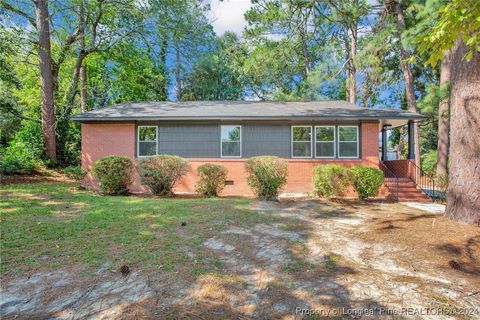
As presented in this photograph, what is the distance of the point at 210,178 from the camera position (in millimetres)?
9883

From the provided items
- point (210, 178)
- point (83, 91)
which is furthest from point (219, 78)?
point (210, 178)

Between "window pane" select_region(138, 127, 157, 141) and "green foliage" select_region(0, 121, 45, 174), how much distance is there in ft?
17.1

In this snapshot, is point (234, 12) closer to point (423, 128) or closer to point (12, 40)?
point (12, 40)

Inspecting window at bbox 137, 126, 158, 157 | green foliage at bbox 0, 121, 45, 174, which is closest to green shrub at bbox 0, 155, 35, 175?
green foliage at bbox 0, 121, 45, 174

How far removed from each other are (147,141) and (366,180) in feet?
28.5

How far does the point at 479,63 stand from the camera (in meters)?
5.67

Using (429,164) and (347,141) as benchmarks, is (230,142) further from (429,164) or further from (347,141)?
(429,164)

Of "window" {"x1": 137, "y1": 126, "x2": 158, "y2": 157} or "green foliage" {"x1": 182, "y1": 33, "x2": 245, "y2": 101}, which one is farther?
"green foliage" {"x1": 182, "y1": 33, "x2": 245, "y2": 101}

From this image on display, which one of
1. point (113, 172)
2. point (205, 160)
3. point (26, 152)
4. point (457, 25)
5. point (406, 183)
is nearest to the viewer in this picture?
point (457, 25)

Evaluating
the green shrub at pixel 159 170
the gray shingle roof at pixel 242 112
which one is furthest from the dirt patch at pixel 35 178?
the green shrub at pixel 159 170

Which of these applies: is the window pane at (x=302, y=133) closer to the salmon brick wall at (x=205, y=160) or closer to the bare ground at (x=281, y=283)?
the salmon brick wall at (x=205, y=160)

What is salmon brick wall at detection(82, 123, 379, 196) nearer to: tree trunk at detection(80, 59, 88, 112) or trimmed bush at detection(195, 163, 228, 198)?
trimmed bush at detection(195, 163, 228, 198)

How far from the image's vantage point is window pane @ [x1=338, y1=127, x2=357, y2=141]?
484 inches

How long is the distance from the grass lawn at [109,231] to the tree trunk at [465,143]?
12.4 feet
